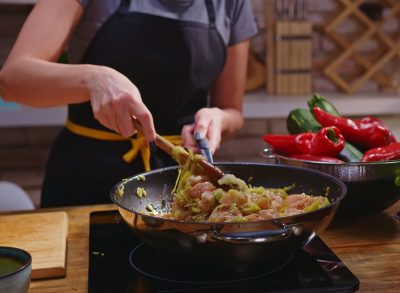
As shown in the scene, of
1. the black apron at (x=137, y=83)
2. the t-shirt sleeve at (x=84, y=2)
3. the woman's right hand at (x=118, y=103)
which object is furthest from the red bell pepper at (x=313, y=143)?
the t-shirt sleeve at (x=84, y=2)

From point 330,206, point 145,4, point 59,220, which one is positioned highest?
point 145,4

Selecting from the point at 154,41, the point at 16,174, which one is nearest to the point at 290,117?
the point at 154,41

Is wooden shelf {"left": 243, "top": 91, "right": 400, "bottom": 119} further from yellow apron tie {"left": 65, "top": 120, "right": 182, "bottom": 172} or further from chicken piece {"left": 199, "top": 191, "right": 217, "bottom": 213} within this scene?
chicken piece {"left": 199, "top": 191, "right": 217, "bottom": 213}

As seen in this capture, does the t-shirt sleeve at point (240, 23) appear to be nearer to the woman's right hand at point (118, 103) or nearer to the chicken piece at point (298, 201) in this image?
the woman's right hand at point (118, 103)

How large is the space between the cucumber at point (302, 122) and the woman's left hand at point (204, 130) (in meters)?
0.14

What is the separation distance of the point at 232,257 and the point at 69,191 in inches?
28.8

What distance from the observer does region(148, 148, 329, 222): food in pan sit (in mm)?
675

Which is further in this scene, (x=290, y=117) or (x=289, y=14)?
(x=289, y=14)

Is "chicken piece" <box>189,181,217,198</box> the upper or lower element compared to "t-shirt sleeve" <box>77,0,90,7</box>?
lower

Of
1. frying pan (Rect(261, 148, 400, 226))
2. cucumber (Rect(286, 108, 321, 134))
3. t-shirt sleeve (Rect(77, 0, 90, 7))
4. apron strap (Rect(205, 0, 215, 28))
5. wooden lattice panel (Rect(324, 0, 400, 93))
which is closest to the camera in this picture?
frying pan (Rect(261, 148, 400, 226))

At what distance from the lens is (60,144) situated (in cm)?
128

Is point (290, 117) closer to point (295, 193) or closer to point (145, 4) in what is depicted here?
point (295, 193)

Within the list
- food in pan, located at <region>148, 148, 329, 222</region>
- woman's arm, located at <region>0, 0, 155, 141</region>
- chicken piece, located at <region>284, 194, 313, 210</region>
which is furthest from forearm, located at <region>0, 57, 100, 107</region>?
chicken piece, located at <region>284, 194, 313, 210</region>

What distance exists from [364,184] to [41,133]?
1.65 metres
